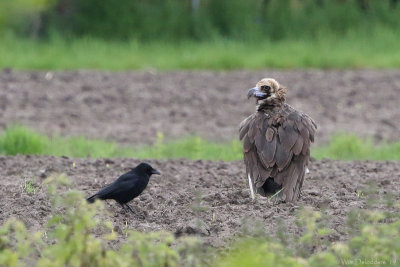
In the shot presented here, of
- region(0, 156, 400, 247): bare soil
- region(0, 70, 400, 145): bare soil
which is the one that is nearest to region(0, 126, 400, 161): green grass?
region(0, 70, 400, 145): bare soil

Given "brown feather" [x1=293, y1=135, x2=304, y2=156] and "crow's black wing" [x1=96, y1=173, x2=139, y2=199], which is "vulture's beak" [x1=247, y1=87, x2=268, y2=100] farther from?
"crow's black wing" [x1=96, y1=173, x2=139, y2=199]

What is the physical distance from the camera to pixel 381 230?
17.4ft

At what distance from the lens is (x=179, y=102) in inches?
594

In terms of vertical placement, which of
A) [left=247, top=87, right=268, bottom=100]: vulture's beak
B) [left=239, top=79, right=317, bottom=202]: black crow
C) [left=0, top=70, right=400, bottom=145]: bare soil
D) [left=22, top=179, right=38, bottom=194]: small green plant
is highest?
[left=247, top=87, right=268, bottom=100]: vulture's beak

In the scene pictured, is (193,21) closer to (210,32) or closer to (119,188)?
(210,32)

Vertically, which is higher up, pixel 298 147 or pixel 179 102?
pixel 298 147

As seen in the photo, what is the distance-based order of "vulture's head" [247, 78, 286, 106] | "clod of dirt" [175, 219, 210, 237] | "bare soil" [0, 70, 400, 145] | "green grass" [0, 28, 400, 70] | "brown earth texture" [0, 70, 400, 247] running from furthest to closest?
"green grass" [0, 28, 400, 70], "bare soil" [0, 70, 400, 145], "vulture's head" [247, 78, 286, 106], "brown earth texture" [0, 70, 400, 247], "clod of dirt" [175, 219, 210, 237]

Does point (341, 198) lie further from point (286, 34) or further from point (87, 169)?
point (286, 34)

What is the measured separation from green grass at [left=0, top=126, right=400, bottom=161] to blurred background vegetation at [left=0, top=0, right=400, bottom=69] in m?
7.26

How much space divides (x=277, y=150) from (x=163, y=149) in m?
3.76

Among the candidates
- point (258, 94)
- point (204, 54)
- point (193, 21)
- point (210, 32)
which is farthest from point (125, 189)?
point (193, 21)

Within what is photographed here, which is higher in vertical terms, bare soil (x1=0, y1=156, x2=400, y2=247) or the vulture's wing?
the vulture's wing

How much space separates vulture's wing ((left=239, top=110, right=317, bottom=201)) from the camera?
7.76 meters

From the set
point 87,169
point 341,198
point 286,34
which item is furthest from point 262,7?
point 341,198
